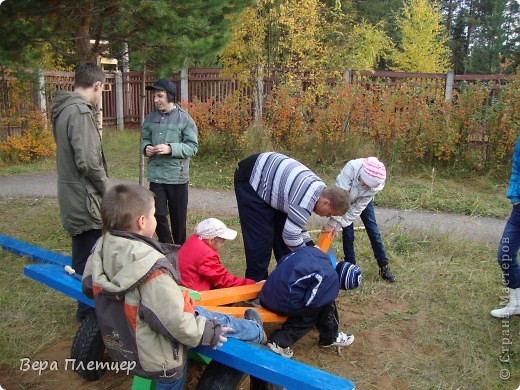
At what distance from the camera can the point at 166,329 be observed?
6.89 ft

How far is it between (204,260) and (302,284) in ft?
2.50

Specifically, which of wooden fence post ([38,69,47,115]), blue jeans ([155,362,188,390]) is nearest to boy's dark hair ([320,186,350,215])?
blue jeans ([155,362,188,390])

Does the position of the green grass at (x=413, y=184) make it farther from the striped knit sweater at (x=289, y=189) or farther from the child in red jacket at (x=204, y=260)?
the child in red jacket at (x=204, y=260)

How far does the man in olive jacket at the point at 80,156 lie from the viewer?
10.6 feet

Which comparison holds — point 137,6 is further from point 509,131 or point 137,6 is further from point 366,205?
point 509,131

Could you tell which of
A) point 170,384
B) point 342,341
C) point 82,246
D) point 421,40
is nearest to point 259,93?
point 82,246

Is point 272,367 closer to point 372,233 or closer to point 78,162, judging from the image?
point 78,162

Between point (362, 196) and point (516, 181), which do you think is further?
point (362, 196)

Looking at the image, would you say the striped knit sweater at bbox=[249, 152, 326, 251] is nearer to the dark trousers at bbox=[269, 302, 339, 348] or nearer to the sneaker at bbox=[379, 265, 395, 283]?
the dark trousers at bbox=[269, 302, 339, 348]

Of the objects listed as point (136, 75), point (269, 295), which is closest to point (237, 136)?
point (269, 295)

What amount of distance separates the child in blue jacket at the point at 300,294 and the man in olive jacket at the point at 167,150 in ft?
5.61

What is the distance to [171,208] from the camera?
4664 mm

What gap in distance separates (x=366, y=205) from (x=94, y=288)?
8.49 feet

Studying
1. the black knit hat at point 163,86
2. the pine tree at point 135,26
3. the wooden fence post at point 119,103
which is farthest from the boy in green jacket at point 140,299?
the wooden fence post at point 119,103
